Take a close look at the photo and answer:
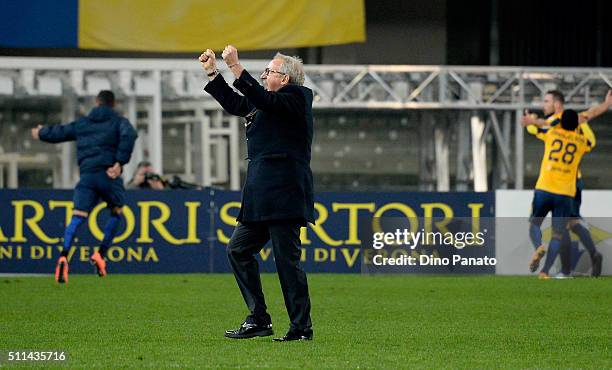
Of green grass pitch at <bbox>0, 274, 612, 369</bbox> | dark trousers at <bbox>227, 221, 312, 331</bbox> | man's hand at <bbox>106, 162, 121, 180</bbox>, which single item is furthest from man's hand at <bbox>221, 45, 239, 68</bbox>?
man's hand at <bbox>106, 162, 121, 180</bbox>

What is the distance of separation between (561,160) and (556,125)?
0.37m

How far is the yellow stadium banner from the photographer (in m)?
22.4

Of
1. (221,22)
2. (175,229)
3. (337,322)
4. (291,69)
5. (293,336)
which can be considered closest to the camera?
(291,69)

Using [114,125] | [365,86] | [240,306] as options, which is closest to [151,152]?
[365,86]

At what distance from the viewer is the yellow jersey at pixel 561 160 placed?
1588cm

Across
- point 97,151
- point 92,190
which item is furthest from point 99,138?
point 92,190

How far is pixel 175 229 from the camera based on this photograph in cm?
1791

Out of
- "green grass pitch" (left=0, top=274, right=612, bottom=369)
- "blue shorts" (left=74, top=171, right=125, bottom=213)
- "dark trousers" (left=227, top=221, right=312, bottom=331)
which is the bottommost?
"green grass pitch" (left=0, top=274, right=612, bottom=369)

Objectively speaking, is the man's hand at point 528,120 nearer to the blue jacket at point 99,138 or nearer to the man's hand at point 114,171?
the blue jacket at point 99,138

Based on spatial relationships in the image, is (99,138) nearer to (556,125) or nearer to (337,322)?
(556,125)

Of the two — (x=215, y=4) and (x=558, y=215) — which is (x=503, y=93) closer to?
(x=215, y=4)

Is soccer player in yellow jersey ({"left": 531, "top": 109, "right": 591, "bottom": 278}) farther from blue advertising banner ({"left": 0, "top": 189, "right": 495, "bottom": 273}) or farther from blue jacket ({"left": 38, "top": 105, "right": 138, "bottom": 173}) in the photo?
blue jacket ({"left": 38, "top": 105, "right": 138, "bottom": 173})

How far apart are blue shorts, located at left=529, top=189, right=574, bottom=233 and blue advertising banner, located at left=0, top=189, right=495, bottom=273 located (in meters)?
1.93

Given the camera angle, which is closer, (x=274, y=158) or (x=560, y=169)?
(x=274, y=158)
